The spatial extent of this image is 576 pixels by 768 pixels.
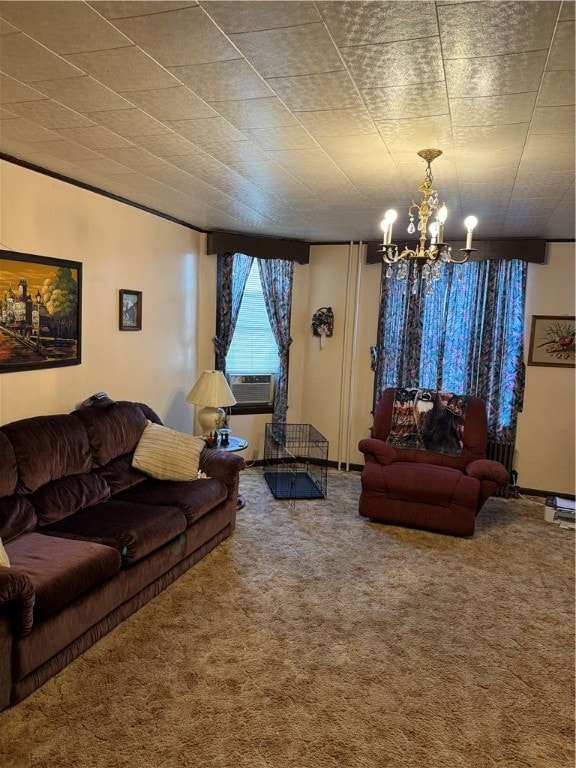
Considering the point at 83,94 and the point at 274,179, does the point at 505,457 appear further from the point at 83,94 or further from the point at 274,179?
the point at 83,94

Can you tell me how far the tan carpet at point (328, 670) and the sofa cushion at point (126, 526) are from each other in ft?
1.24

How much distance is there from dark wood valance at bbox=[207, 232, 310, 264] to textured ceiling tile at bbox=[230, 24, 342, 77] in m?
3.45

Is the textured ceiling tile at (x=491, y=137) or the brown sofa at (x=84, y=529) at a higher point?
the textured ceiling tile at (x=491, y=137)

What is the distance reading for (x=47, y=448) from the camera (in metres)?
3.14

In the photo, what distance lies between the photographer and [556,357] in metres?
5.16

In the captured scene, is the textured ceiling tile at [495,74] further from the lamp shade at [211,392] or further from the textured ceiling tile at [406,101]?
the lamp shade at [211,392]

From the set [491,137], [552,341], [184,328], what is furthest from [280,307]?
[491,137]

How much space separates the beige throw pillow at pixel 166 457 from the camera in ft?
12.5

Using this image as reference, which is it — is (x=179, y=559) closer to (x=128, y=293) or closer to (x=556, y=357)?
(x=128, y=293)

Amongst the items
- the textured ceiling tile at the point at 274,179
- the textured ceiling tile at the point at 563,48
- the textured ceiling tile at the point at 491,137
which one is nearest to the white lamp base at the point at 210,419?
the textured ceiling tile at the point at 274,179

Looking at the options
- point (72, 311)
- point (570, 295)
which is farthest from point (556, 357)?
point (72, 311)

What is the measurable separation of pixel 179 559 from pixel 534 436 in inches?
149

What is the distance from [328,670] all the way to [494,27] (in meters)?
2.65

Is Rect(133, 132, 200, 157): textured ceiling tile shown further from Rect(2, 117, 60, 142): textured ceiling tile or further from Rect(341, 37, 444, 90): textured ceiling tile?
Rect(341, 37, 444, 90): textured ceiling tile
